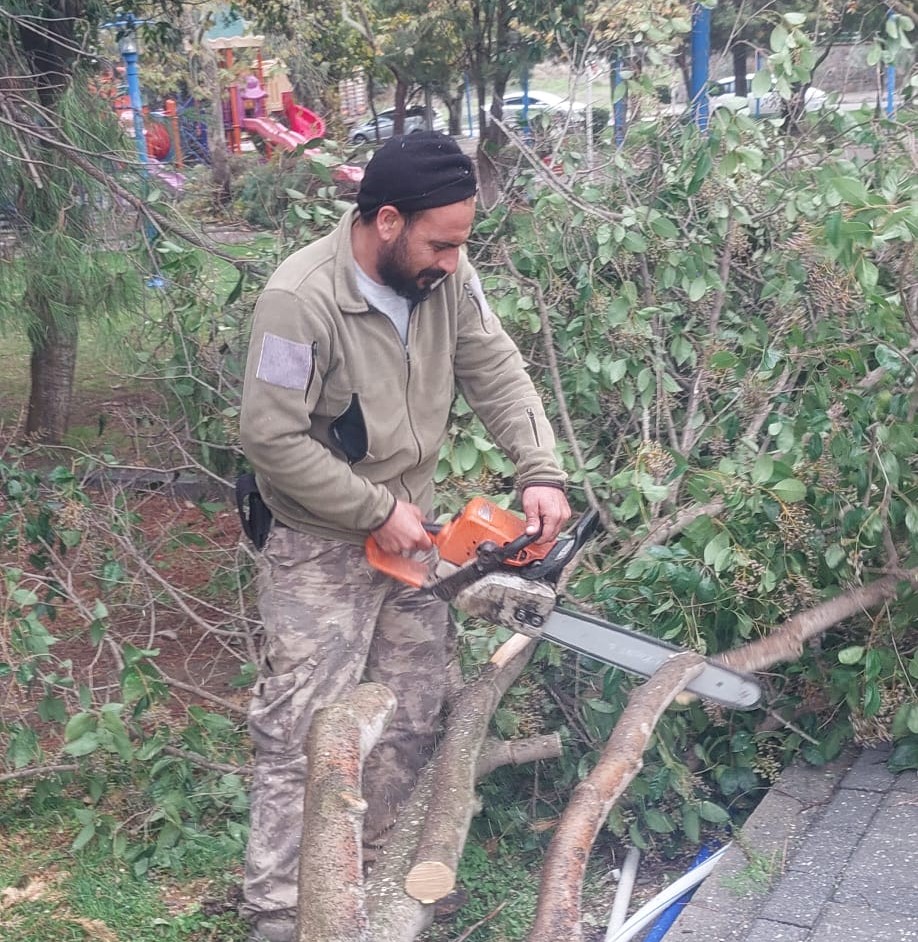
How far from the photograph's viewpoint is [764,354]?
11.5 feet

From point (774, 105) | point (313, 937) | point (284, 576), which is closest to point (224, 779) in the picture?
point (284, 576)

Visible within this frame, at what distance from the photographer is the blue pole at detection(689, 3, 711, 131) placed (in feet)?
15.1

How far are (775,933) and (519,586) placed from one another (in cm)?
108

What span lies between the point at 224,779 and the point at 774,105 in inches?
139

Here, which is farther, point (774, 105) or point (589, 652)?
point (774, 105)

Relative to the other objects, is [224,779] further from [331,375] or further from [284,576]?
[331,375]

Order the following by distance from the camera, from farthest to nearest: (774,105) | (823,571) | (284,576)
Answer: (774,105)
(823,571)
(284,576)

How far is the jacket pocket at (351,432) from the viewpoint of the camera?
2920 millimetres

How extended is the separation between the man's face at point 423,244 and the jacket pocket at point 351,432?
0.34 metres

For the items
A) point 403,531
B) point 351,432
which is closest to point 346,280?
point 351,432

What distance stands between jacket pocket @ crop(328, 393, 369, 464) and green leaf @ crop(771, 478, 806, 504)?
1180mm

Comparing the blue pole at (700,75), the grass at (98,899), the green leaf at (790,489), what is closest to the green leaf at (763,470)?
the green leaf at (790,489)

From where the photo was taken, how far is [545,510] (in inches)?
118

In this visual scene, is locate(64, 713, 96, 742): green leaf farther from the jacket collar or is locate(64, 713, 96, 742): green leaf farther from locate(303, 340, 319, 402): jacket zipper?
the jacket collar
